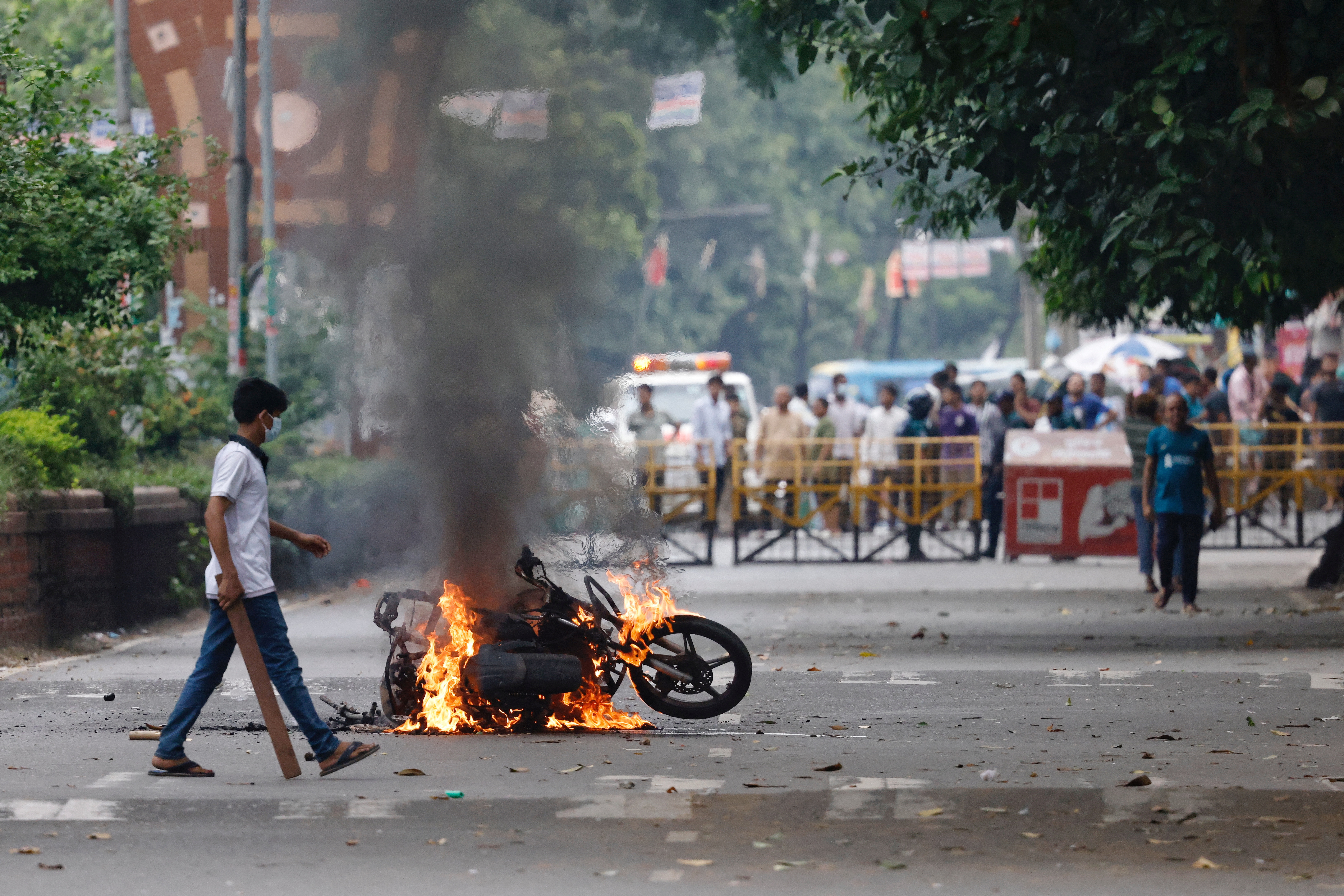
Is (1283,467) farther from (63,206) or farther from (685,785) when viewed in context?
(685,785)

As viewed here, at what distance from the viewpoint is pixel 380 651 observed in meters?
11.2

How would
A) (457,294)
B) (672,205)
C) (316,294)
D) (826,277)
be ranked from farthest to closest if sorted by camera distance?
(826,277)
(672,205)
(316,294)
(457,294)

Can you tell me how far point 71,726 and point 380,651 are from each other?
283 cm

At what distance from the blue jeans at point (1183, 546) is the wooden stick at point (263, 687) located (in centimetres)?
842

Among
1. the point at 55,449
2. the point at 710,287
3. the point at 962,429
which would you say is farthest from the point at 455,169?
the point at 710,287

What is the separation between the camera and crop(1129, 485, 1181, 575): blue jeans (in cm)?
1520

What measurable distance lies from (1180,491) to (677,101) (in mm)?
4752

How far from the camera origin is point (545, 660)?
8.04 metres

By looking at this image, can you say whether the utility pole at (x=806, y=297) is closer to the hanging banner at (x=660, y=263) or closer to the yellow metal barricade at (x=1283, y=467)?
the hanging banner at (x=660, y=263)

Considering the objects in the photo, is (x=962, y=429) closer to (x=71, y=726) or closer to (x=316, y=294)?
(x=316, y=294)

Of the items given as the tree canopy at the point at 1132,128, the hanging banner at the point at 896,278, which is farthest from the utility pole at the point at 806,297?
the tree canopy at the point at 1132,128

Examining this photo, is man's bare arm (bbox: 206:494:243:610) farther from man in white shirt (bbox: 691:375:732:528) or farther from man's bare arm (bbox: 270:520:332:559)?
man in white shirt (bbox: 691:375:732:528)

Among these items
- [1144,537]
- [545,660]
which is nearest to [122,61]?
[1144,537]

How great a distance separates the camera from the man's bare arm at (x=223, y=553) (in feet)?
22.9
